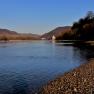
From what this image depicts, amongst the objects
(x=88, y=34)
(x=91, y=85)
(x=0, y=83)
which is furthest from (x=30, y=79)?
(x=88, y=34)

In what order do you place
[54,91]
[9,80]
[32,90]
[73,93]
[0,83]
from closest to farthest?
[73,93], [54,91], [32,90], [0,83], [9,80]

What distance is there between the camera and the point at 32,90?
2286 centimetres

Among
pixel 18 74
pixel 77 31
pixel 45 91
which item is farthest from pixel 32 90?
pixel 77 31

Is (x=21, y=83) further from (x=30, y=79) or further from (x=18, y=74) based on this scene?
(x=18, y=74)

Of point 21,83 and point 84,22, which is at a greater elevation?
point 84,22

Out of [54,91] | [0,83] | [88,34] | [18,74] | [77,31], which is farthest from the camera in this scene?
[77,31]

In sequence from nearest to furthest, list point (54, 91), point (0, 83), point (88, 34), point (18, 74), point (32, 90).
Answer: point (54, 91)
point (32, 90)
point (0, 83)
point (18, 74)
point (88, 34)

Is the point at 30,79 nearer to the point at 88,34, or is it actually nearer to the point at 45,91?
the point at 45,91

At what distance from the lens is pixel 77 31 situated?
7549 inches

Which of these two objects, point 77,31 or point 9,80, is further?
point 77,31

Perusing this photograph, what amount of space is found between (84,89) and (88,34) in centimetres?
14916

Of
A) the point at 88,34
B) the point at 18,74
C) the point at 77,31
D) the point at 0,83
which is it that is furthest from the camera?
the point at 77,31

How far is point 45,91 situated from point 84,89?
3138 millimetres

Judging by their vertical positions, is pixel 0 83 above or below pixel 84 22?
below
